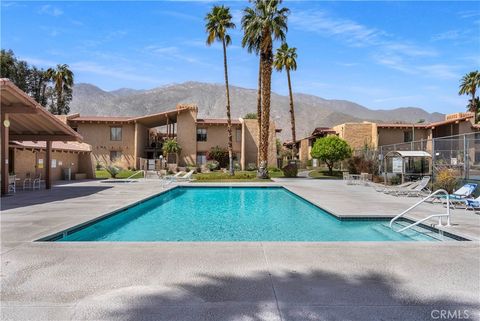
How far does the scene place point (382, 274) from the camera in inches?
199

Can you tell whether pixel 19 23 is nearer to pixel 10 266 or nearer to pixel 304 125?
pixel 10 266

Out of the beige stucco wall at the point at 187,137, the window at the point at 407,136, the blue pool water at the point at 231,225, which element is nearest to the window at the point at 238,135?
the beige stucco wall at the point at 187,137

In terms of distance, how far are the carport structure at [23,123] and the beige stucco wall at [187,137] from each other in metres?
18.7

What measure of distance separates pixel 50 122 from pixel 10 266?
1339cm

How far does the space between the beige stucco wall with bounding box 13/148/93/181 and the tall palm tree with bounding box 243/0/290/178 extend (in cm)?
1408

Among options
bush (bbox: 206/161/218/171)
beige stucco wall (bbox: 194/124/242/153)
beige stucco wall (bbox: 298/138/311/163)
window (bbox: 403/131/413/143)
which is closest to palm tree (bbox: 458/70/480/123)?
window (bbox: 403/131/413/143)

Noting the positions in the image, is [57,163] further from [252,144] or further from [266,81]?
[252,144]

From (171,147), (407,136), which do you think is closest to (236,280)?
(171,147)

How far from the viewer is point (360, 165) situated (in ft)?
97.4

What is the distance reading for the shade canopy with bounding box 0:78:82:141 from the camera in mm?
13781

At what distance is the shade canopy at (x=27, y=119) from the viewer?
543 inches

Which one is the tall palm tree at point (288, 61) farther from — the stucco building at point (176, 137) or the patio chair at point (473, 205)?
the patio chair at point (473, 205)

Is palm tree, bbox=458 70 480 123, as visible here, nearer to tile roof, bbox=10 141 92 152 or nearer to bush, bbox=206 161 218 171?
bush, bbox=206 161 218 171

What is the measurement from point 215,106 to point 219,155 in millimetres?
111175
